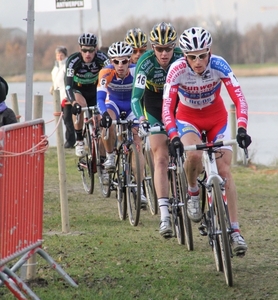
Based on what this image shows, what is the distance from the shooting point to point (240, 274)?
22.5ft

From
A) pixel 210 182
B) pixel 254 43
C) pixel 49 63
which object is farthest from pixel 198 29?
pixel 254 43

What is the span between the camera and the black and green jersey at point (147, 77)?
857 centimetres

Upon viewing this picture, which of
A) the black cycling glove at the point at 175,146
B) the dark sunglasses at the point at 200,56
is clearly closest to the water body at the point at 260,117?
the dark sunglasses at the point at 200,56

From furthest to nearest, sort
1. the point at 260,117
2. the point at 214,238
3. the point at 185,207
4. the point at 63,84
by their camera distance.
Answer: the point at 260,117
the point at 63,84
the point at 185,207
the point at 214,238

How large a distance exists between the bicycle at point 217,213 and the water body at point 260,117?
9.54m

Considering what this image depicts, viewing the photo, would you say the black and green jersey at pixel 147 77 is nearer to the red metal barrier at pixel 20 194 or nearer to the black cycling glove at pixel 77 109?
the black cycling glove at pixel 77 109

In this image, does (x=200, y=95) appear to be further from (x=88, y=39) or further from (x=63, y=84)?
(x=63, y=84)

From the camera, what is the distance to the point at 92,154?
11.8 meters

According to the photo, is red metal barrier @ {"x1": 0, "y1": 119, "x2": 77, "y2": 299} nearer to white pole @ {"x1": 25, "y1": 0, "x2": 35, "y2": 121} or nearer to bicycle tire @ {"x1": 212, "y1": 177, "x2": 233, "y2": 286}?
white pole @ {"x1": 25, "y1": 0, "x2": 35, "y2": 121}

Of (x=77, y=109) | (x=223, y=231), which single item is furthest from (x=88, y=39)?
(x=223, y=231)

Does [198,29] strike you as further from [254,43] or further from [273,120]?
[254,43]

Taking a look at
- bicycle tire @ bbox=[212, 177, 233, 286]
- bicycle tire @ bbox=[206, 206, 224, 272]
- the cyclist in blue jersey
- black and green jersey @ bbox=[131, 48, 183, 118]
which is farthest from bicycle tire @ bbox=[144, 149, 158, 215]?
bicycle tire @ bbox=[212, 177, 233, 286]

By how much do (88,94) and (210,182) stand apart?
252 inches

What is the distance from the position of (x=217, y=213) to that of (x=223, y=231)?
20 cm
